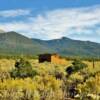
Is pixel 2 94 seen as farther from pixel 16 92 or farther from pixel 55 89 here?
pixel 55 89

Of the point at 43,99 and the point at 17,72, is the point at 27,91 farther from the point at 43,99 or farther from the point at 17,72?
the point at 17,72

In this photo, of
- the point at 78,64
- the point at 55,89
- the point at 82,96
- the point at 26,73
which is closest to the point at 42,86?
the point at 55,89

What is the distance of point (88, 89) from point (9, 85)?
6.68 m

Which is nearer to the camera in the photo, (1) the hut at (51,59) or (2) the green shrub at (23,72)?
(2) the green shrub at (23,72)

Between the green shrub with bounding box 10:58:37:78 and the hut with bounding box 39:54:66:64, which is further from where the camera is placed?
the hut with bounding box 39:54:66:64

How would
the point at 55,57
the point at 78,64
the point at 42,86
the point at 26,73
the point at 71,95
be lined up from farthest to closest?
the point at 55,57, the point at 78,64, the point at 26,73, the point at 71,95, the point at 42,86

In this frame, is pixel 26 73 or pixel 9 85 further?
pixel 26 73

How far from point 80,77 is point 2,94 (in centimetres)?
1754

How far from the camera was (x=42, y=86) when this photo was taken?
34562mm

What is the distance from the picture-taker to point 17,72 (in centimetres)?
4638

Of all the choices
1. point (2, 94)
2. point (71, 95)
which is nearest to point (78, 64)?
point (71, 95)

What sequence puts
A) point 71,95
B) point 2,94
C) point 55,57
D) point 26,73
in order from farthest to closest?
1. point 55,57
2. point 26,73
3. point 71,95
4. point 2,94

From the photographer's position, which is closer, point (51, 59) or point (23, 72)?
point (23, 72)

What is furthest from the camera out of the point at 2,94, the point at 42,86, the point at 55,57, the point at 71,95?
the point at 55,57
